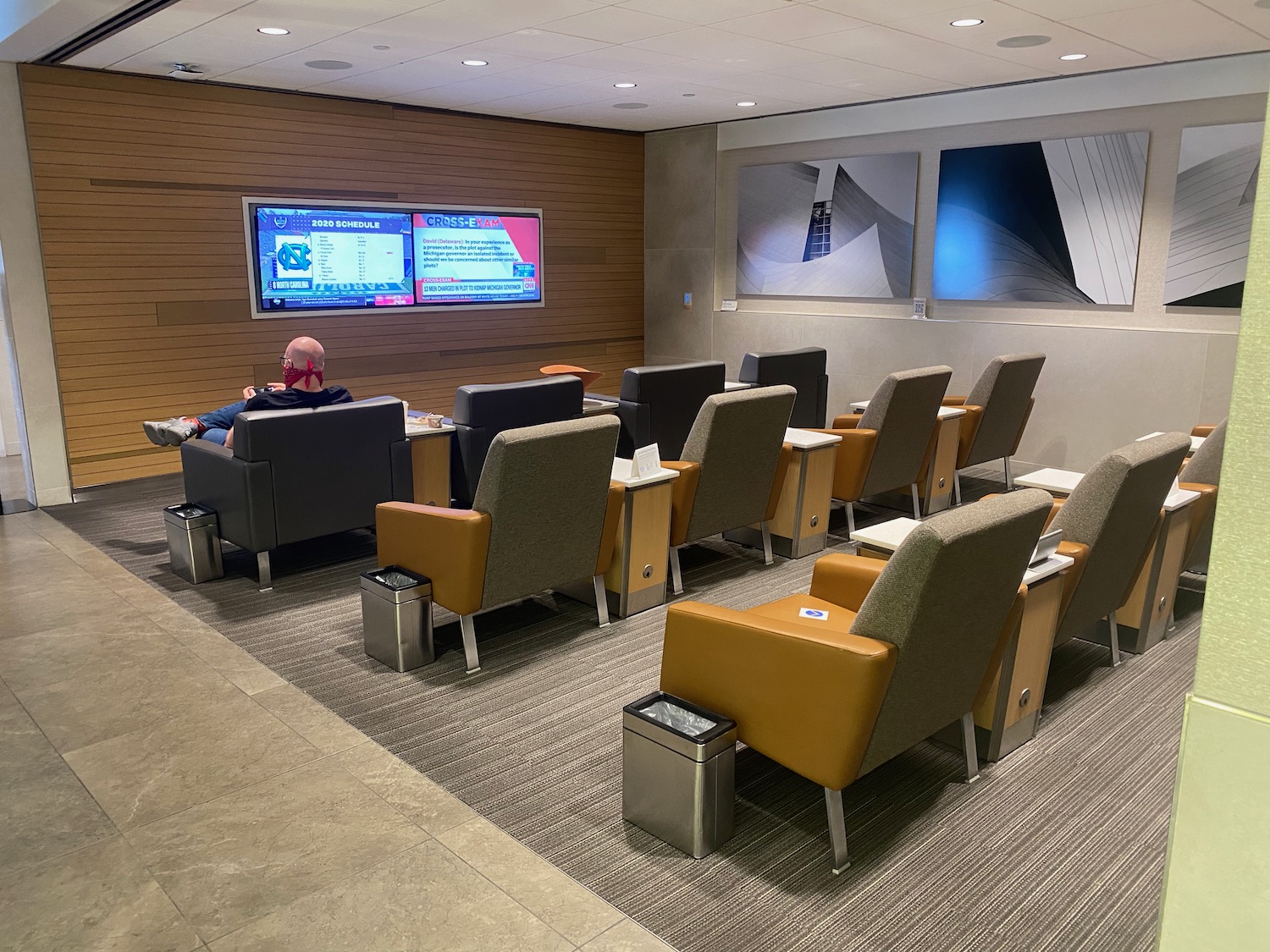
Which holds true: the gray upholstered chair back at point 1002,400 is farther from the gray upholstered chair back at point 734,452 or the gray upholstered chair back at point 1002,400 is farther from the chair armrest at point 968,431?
the gray upholstered chair back at point 734,452

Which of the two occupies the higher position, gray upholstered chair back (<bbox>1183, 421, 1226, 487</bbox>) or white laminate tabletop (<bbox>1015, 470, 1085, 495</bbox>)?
gray upholstered chair back (<bbox>1183, 421, 1226, 487</bbox>)

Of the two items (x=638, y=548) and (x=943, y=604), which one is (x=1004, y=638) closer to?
(x=943, y=604)

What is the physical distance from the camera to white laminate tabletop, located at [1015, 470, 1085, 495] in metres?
3.90

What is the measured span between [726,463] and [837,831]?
2.16 metres

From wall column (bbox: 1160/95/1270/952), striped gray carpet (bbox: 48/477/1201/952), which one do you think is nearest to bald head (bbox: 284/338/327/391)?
striped gray carpet (bbox: 48/477/1201/952)

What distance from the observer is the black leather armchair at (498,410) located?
5027mm

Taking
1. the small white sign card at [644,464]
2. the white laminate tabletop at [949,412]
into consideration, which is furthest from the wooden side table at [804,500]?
the small white sign card at [644,464]

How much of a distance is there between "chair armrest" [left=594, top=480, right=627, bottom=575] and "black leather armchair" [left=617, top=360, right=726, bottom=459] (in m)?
1.24

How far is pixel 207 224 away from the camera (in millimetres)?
6898

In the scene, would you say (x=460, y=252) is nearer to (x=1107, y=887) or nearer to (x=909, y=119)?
(x=909, y=119)

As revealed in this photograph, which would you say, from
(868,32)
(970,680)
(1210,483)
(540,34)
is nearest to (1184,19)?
(868,32)

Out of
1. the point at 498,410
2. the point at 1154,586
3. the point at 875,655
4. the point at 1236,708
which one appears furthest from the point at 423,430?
the point at 1236,708

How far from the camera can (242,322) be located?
7184mm

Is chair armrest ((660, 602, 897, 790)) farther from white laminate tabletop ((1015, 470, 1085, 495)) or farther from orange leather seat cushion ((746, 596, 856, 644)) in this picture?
white laminate tabletop ((1015, 470, 1085, 495))
